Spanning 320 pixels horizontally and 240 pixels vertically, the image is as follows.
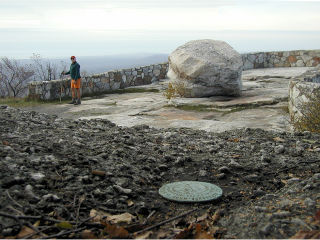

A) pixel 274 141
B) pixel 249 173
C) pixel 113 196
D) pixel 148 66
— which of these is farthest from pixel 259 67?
pixel 113 196

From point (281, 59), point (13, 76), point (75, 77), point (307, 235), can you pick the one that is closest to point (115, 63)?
point (13, 76)

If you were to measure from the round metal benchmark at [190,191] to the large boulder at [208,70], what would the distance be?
611 cm

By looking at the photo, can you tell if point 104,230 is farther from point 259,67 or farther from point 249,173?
point 259,67

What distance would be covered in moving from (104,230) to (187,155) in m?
2.36

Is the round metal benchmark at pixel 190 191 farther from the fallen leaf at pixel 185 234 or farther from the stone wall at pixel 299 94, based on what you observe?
the stone wall at pixel 299 94

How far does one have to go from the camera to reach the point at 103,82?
13148mm

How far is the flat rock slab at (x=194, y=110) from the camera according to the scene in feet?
24.4

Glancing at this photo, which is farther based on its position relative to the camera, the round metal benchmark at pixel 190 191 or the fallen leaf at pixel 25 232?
the round metal benchmark at pixel 190 191

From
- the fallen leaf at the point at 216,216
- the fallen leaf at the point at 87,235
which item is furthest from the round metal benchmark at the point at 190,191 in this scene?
the fallen leaf at the point at 87,235

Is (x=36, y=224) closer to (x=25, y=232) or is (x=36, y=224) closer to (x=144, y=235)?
(x=25, y=232)

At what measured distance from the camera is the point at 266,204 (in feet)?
11.4

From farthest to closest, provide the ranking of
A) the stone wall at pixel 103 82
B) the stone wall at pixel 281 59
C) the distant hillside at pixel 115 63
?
the distant hillside at pixel 115 63, the stone wall at pixel 281 59, the stone wall at pixel 103 82

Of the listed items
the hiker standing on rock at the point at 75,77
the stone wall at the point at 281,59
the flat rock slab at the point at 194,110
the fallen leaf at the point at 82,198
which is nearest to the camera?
the fallen leaf at the point at 82,198

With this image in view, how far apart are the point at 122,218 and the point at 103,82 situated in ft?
33.5
